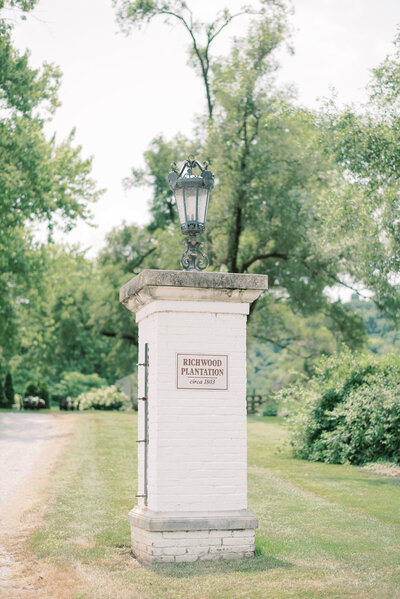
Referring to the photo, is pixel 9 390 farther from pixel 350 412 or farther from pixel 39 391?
pixel 350 412

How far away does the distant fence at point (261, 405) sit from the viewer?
36.7 m

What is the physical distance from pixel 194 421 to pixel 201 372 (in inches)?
19.4

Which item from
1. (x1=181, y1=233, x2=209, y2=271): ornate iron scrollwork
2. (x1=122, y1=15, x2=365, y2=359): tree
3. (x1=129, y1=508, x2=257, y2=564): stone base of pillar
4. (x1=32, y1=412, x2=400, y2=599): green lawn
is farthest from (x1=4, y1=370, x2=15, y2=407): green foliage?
(x1=129, y1=508, x2=257, y2=564): stone base of pillar

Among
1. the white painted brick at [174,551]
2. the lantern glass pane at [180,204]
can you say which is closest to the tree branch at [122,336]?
the lantern glass pane at [180,204]

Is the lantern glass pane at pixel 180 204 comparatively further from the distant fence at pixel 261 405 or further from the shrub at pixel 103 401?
the shrub at pixel 103 401

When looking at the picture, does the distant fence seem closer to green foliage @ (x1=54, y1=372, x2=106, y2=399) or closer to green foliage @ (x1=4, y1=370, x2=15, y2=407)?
green foliage @ (x1=54, y1=372, x2=106, y2=399)

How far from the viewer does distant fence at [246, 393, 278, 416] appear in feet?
120

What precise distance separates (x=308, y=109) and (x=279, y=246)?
12.6 m

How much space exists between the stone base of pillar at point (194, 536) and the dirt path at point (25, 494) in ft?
2.84

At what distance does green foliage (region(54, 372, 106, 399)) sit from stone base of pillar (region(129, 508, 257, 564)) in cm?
4444

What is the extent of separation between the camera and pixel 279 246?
31016 millimetres

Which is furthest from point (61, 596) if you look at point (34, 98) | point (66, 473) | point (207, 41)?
point (207, 41)

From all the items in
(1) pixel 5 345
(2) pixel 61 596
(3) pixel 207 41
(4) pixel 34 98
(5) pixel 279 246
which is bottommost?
(2) pixel 61 596

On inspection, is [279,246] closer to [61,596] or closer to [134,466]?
[134,466]
